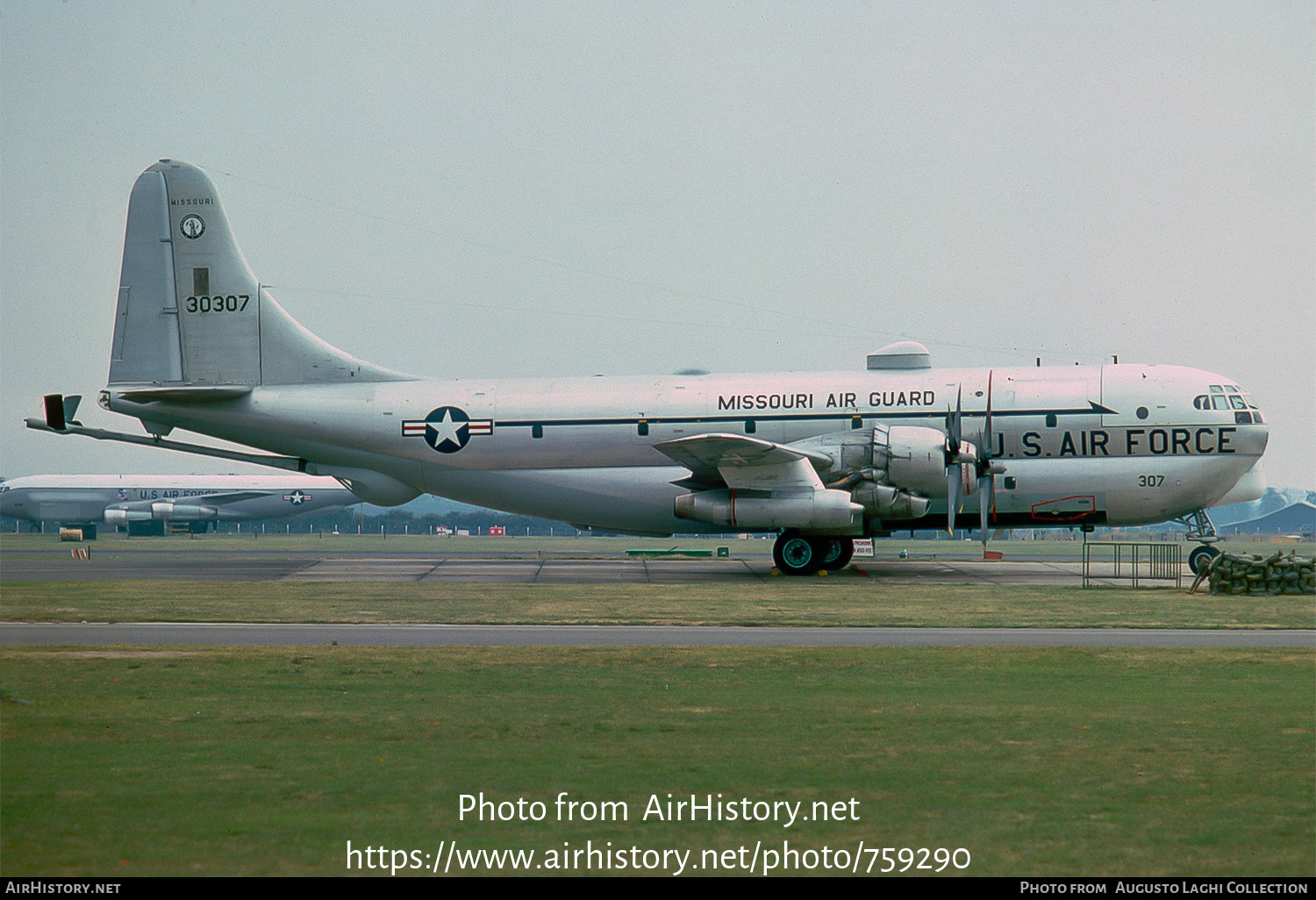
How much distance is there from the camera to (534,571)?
35.8 metres

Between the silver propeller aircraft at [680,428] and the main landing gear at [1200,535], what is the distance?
95mm

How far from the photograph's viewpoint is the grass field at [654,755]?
7383mm

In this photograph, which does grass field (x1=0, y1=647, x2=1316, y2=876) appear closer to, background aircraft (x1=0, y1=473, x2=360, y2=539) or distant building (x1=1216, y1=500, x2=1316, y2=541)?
background aircraft (x1=0, y1=473, x2=360, y2=539)

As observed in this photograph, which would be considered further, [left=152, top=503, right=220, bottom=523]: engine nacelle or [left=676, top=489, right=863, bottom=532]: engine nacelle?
[left=152, top=503, right=220, bottom=523]: engine nacelle

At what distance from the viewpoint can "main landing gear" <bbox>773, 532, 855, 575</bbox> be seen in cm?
3297

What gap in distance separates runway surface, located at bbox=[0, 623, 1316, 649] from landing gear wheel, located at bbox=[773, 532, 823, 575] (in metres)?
12.8

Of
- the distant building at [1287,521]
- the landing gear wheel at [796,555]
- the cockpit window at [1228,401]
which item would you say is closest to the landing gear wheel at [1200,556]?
the cockpit window at [1228,401]

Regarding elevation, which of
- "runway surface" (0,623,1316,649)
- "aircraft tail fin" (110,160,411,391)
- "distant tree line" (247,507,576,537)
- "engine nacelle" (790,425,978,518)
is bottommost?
"distant tree line" (247,507,576,537)

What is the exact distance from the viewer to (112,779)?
887cm

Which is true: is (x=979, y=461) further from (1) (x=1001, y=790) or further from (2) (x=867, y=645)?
(1) (x=1001, y=790)

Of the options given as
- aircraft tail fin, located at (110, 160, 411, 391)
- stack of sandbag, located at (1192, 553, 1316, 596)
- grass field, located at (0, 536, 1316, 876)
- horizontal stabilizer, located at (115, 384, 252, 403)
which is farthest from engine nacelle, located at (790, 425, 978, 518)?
horizontal stabilizer, located at (115, 384, 252, 403)

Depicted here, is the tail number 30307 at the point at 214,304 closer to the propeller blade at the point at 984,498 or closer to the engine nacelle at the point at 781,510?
the engine nacelle at the point at 781,510

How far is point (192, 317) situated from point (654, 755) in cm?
3137

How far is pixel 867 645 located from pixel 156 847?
486 inches
